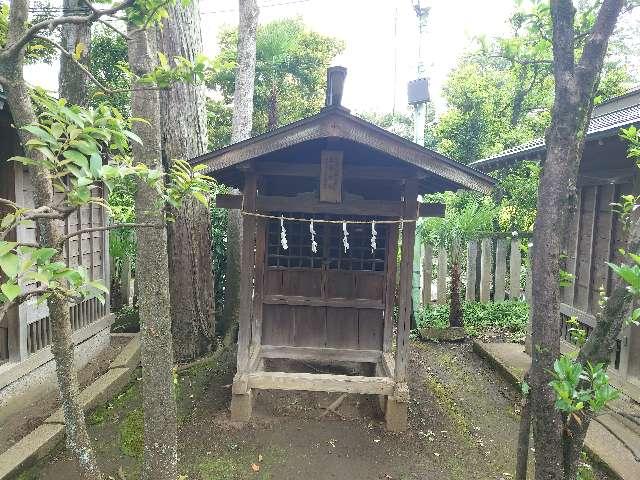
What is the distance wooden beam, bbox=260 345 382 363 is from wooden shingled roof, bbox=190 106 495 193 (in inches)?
112

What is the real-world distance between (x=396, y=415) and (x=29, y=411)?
439cm

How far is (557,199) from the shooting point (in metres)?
2.58

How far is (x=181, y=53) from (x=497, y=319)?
869 centimetres

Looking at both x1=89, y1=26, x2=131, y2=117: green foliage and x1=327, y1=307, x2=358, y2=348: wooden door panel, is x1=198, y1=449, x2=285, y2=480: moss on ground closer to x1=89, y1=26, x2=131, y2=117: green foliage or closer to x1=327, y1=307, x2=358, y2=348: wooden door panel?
x1=327, y1=307, x2=358, y2=348: wooden door panel

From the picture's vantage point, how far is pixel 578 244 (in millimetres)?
6941

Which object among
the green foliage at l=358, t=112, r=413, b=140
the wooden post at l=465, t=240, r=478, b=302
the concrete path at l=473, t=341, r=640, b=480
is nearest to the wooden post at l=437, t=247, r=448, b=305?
the wooden post at l=465, t=240, r=478, b=302

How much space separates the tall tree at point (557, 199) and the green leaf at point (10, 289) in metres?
2.55

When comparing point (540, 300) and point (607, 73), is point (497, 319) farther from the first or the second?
point (540, 300)

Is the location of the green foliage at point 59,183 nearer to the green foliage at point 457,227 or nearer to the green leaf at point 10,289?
the green leaf at point 10,289

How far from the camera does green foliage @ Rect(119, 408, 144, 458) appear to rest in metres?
4.68

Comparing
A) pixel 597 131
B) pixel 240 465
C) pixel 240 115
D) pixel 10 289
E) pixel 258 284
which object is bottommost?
pixel 240 465

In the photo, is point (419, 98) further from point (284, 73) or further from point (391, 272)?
point (284, 73)

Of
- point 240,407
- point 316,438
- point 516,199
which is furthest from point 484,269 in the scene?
point 240,407

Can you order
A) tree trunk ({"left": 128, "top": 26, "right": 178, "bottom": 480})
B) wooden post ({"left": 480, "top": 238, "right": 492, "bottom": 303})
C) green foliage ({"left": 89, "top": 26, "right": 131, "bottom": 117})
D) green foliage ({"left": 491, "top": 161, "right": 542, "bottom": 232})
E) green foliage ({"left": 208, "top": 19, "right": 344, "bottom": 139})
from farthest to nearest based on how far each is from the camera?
green foliage ({"left": 208, "top": 19, "right": 344, "bottom": 139}) → green foliage ({"left": 89, "top": 26, "right": 131, "bottom": 117}) → green foliage ({"left": 491, "top": 161, "right": 542, "bottom": 232}) → wooden post ({"left": 480, "top": 238, "right": 492, "bottom": 303}) → tree trunk ({"left": 128, "top": 26, "right": 178, "bottom": 480})
